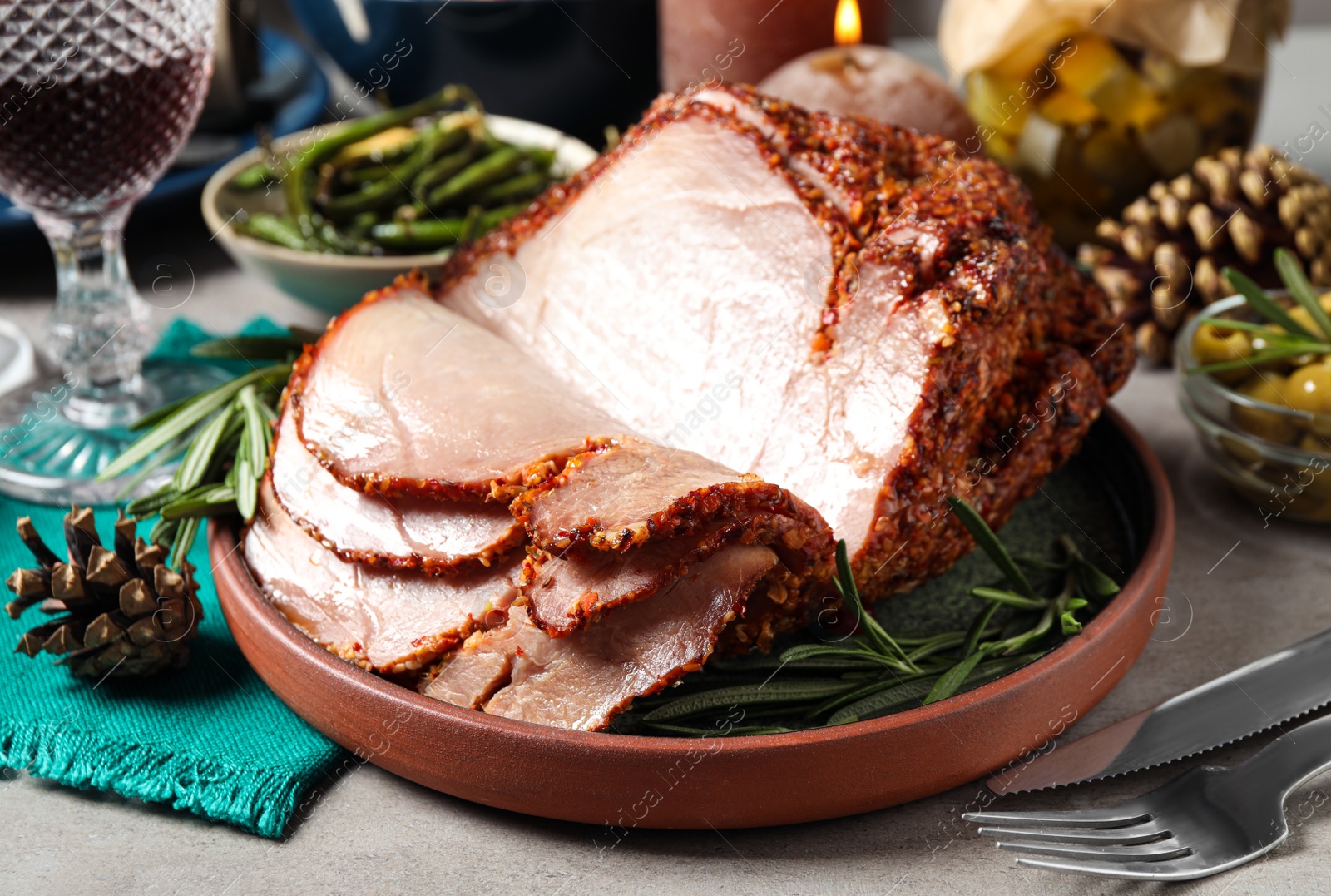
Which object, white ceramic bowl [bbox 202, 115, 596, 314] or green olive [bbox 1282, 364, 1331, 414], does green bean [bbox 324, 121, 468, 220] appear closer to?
white ceramic bowl [bbox 202, 115, 596, 314]

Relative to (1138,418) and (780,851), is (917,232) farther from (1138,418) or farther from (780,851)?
(1138,418)

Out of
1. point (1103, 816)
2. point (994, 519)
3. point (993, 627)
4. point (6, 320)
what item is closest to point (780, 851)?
point (1103, 816)

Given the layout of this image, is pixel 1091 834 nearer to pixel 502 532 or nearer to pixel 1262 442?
pixel 502 532

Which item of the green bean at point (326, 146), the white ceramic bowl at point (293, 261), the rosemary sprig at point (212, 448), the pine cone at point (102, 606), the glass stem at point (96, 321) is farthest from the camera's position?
the green bean at point (326, 146)

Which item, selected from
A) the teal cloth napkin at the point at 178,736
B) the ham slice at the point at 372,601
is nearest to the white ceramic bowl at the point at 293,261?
the ham slice at the point at 372,601

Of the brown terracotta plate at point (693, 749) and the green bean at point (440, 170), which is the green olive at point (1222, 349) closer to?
the brown terracotta plate at point (693, 749)

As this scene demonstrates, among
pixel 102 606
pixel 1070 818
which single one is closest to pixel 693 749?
pixel 1070 818

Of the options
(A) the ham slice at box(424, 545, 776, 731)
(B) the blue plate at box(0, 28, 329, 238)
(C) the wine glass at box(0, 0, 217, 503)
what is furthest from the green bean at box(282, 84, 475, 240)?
(A) the ham slice at box(424, 545, 776, 731)
